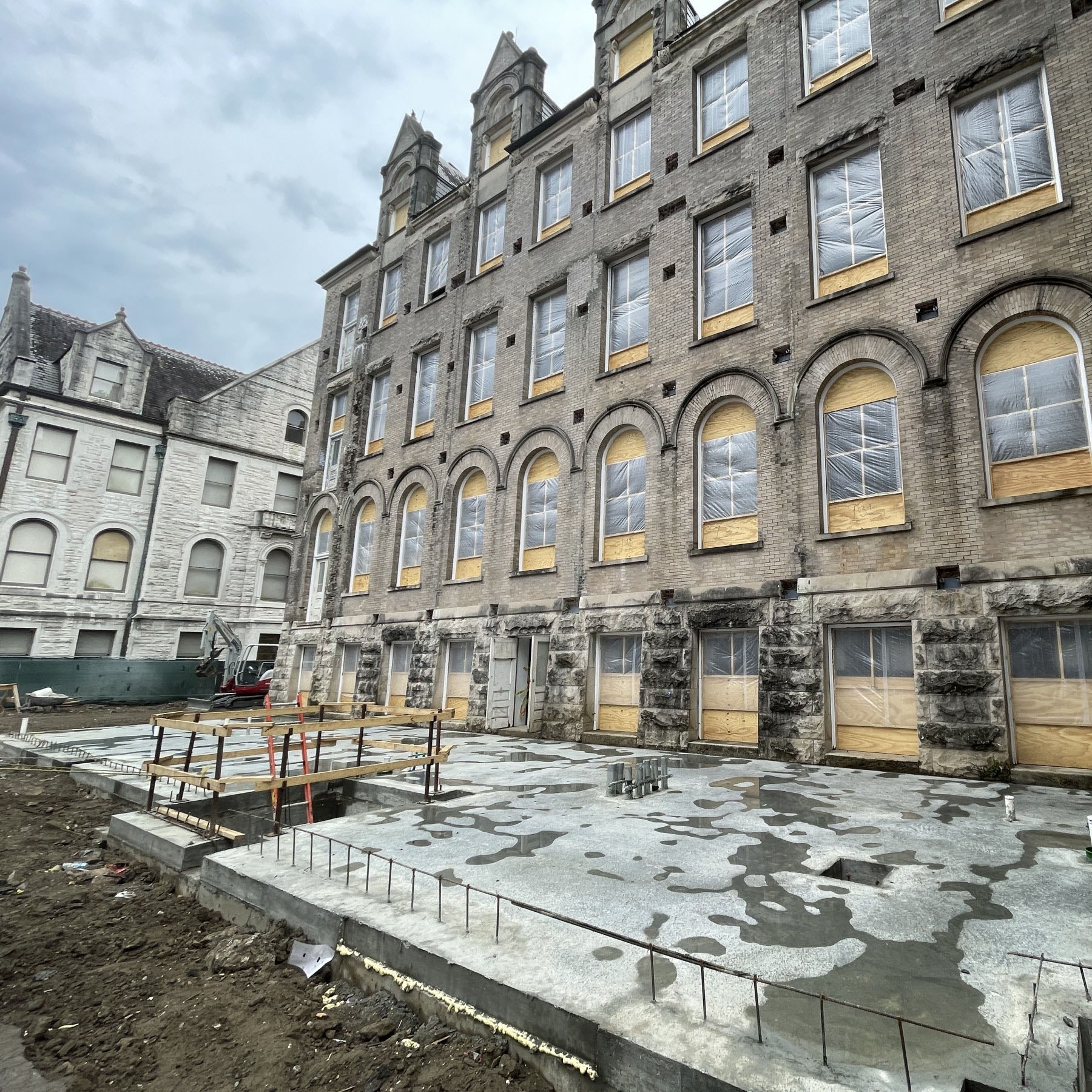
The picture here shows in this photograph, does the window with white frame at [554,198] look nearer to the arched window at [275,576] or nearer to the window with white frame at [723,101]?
the window with white frame at [723,101]

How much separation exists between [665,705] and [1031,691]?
19.6ft

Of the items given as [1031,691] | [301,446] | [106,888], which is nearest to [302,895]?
[106,888]

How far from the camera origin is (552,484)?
16.8m

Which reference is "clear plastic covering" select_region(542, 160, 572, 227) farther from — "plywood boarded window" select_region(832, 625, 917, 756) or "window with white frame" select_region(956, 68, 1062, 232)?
"plywood boarded window" select_region(832, 625, 917, 756)

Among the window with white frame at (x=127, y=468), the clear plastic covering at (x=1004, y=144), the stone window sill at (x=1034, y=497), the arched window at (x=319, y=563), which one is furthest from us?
the window with white frame at (x=127, y=468)

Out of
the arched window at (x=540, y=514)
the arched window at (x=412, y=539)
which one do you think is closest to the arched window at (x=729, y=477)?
the arched window at (x=540, y=514)

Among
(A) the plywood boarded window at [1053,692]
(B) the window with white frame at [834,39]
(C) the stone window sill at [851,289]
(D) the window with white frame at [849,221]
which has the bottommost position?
(A) the plywood boarded window at [1053,692]

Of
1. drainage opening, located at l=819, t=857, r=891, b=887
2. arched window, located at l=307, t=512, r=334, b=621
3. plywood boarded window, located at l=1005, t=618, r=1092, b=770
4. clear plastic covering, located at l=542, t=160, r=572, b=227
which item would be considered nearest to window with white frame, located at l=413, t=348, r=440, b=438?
arched window, located at l=307, t=512, r=334, b=621

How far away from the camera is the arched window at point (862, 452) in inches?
446

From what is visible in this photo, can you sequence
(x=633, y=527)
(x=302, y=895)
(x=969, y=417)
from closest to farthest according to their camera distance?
(x=302, y=895)
(x=969, y=417)
(x=633, y=527)

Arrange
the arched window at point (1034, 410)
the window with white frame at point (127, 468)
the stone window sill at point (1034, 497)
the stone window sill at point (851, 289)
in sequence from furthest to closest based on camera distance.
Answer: the window with white frame at point (127, 468) < the stone window sill at point (851, 289) < the arched window at point (1034, 410) < the stone window sill at point (1034, 497)

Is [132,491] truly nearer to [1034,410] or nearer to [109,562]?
[109,562]

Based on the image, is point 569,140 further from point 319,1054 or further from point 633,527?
point 319,1054

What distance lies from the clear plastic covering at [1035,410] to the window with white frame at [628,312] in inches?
292
